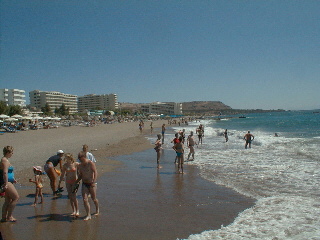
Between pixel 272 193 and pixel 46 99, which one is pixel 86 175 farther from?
pixel 46 99

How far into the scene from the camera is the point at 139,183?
7.68 m

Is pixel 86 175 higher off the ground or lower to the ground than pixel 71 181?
higher

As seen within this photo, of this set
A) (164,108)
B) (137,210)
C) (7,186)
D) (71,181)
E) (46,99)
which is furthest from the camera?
(164,108)

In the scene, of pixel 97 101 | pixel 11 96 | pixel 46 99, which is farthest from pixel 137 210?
pixel 97 101

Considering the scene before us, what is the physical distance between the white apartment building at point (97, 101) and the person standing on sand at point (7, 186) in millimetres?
153773

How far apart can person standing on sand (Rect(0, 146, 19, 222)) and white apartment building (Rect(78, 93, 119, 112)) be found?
154m

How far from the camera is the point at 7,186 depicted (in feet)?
14.6

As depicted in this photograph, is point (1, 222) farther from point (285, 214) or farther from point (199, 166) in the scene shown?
point (199, 166)

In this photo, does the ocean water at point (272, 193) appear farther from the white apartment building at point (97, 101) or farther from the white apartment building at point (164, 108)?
the white apartment building at point (164, 108)

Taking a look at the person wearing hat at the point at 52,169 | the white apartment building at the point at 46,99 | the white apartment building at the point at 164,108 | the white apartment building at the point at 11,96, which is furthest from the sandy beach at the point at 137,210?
the white apartment building at the point at 164,108

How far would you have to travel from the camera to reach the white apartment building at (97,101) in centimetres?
15750

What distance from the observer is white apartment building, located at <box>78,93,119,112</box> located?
157500mm

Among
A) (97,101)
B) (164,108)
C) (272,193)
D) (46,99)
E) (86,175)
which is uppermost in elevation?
(97,101)

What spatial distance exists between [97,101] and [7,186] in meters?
159
